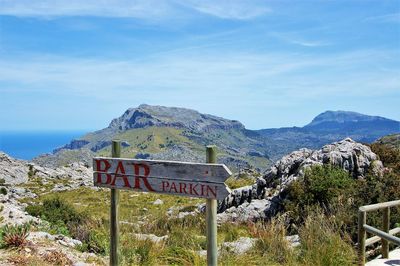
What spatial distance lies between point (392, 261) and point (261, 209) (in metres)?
10.9

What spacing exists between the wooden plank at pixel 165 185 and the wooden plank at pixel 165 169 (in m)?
0.06

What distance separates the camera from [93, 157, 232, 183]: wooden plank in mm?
6164

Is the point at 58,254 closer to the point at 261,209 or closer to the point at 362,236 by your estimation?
the point at 362,236

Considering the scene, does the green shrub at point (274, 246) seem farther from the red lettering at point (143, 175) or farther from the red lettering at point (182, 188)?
the red lettering at point (143, 175)

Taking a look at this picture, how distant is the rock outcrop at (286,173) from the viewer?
20.6m

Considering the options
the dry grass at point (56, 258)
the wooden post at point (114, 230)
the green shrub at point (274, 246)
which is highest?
the wooden post at point (114, 230)

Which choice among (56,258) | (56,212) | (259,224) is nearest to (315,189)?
(259,224)

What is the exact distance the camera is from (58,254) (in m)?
8.74

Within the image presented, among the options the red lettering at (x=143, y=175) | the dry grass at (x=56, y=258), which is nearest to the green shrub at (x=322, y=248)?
the red lettering at (x=143, y=175)

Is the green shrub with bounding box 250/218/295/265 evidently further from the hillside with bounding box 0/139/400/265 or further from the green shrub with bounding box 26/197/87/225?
the green shrub with bounding box 26/197/87/225

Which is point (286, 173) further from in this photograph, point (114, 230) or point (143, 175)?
point (143, 175)

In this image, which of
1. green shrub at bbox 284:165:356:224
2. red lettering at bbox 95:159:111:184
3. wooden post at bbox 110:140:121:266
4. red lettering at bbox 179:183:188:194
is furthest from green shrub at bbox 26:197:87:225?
red lettering at bbox 179:183:188:194

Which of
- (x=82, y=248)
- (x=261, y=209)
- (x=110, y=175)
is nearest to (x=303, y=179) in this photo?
(x=261, y=209)

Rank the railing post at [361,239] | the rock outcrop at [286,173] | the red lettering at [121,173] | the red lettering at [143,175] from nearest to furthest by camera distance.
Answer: the red lettering at [143,175] → the red lettering at [121,173] → the railing post at [361,239] → the rock outcrop at [286,173]
